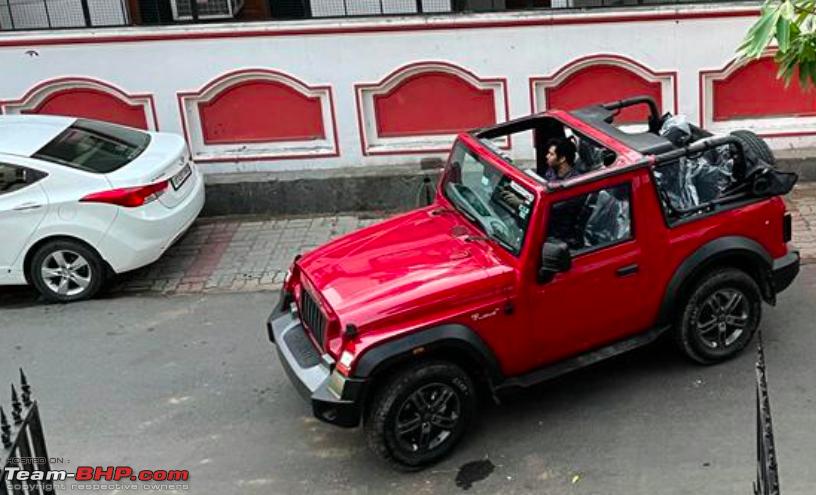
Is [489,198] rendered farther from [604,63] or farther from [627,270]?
[604,63]

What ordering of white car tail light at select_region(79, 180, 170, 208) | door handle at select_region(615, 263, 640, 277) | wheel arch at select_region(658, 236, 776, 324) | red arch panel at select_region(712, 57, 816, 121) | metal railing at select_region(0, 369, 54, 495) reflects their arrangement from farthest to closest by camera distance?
1. red arch panel at select_region(712, 57, 816, 121)
2. white car tail light at select_region(79, 180, 170, 208)
3. wheel arch at select_region(658, 236, 776, 324)
4. door handle at select_region(615, 263, 640, 277)
5. metal railing at select_region(0, 369, 54, 495)

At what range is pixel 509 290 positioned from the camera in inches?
229

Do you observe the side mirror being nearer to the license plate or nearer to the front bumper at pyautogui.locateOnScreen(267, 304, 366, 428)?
the front bumper at pyautogui.locateOnScreen(267, 304, 366, 428)

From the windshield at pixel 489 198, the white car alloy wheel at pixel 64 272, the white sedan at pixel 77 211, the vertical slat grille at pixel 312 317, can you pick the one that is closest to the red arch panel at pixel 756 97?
the windshield at pixel 489 198

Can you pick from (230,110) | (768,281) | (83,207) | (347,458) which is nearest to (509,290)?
(347,458)

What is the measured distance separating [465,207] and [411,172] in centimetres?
363

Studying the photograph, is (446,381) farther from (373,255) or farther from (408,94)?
(408,94)

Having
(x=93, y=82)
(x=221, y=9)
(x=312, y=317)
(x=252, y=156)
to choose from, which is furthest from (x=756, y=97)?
(x=93, y=82)

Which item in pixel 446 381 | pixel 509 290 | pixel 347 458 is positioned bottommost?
pixel 347 458

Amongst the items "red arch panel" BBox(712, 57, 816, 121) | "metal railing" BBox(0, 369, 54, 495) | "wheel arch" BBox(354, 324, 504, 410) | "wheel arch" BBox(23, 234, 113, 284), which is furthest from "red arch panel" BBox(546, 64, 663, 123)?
"metal railing" BBox(0, 369, 54, 495)

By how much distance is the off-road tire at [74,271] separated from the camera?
848 cm

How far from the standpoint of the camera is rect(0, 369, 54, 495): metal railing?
3551 mm

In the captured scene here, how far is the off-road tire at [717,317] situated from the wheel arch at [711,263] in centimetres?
6

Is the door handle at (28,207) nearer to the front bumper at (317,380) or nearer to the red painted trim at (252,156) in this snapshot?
the red painted trim at (252,156)
